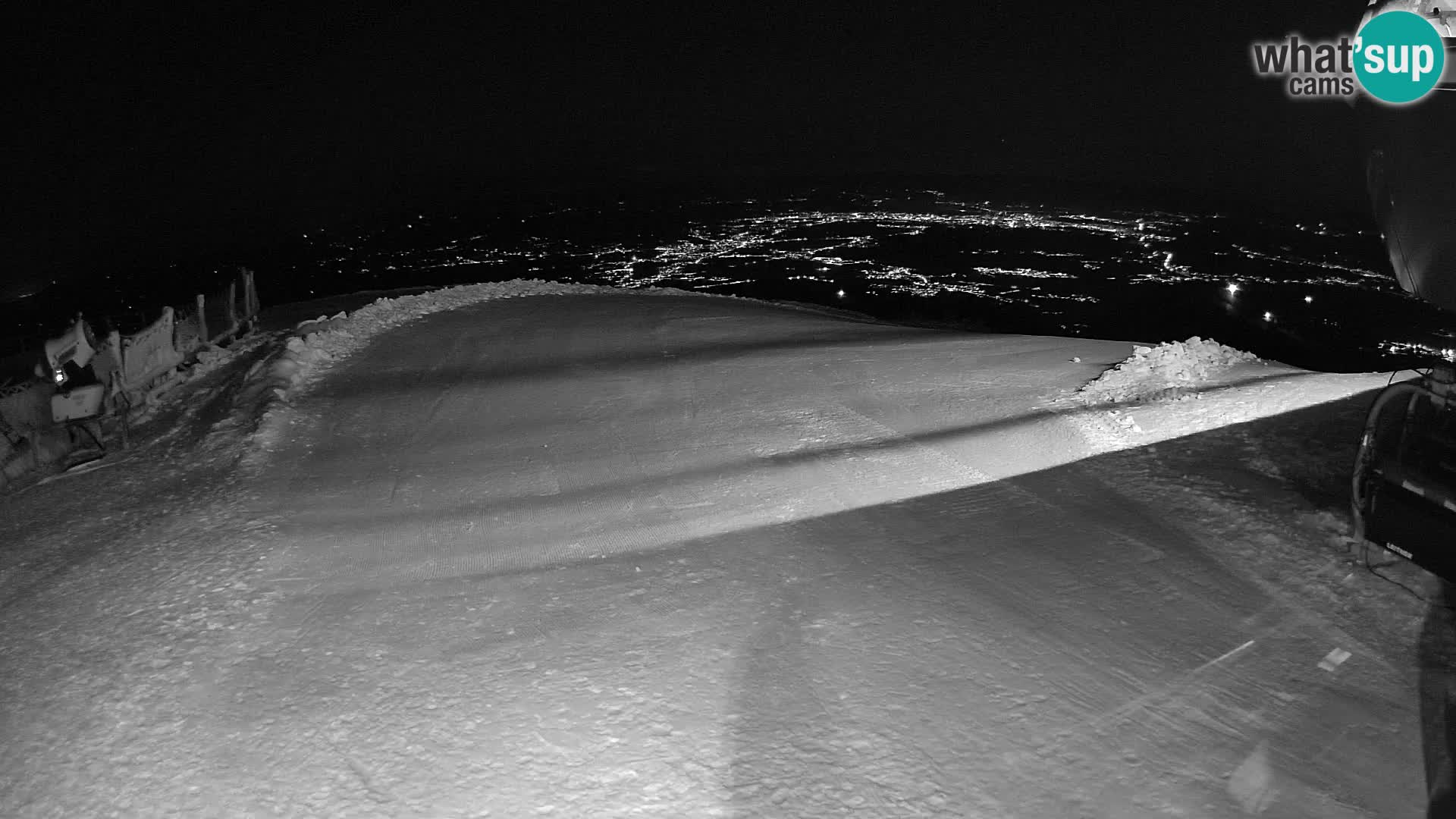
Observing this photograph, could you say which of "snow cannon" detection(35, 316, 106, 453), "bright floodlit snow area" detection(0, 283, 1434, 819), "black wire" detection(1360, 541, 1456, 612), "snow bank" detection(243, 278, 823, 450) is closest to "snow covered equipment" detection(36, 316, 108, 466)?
"snow cannon" detection(35, 316, 106, 453)

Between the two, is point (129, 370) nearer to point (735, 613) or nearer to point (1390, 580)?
point (735, 613)

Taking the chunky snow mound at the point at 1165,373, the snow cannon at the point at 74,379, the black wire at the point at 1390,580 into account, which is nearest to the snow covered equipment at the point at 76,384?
the snow cannon at the point at 74,379

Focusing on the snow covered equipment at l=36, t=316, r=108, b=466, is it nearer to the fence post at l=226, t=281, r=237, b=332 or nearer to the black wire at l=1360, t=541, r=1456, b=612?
the fence post at l=226, t=281, r=237, b=332

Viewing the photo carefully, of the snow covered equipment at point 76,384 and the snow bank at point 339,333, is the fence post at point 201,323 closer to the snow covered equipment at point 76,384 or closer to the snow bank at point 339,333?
the snow bank at point 339,333

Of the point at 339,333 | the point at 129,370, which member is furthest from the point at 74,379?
the point at 339,333

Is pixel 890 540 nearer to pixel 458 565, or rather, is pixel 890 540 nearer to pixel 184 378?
pixel 458 565

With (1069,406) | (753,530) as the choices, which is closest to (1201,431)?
(1069,406)
